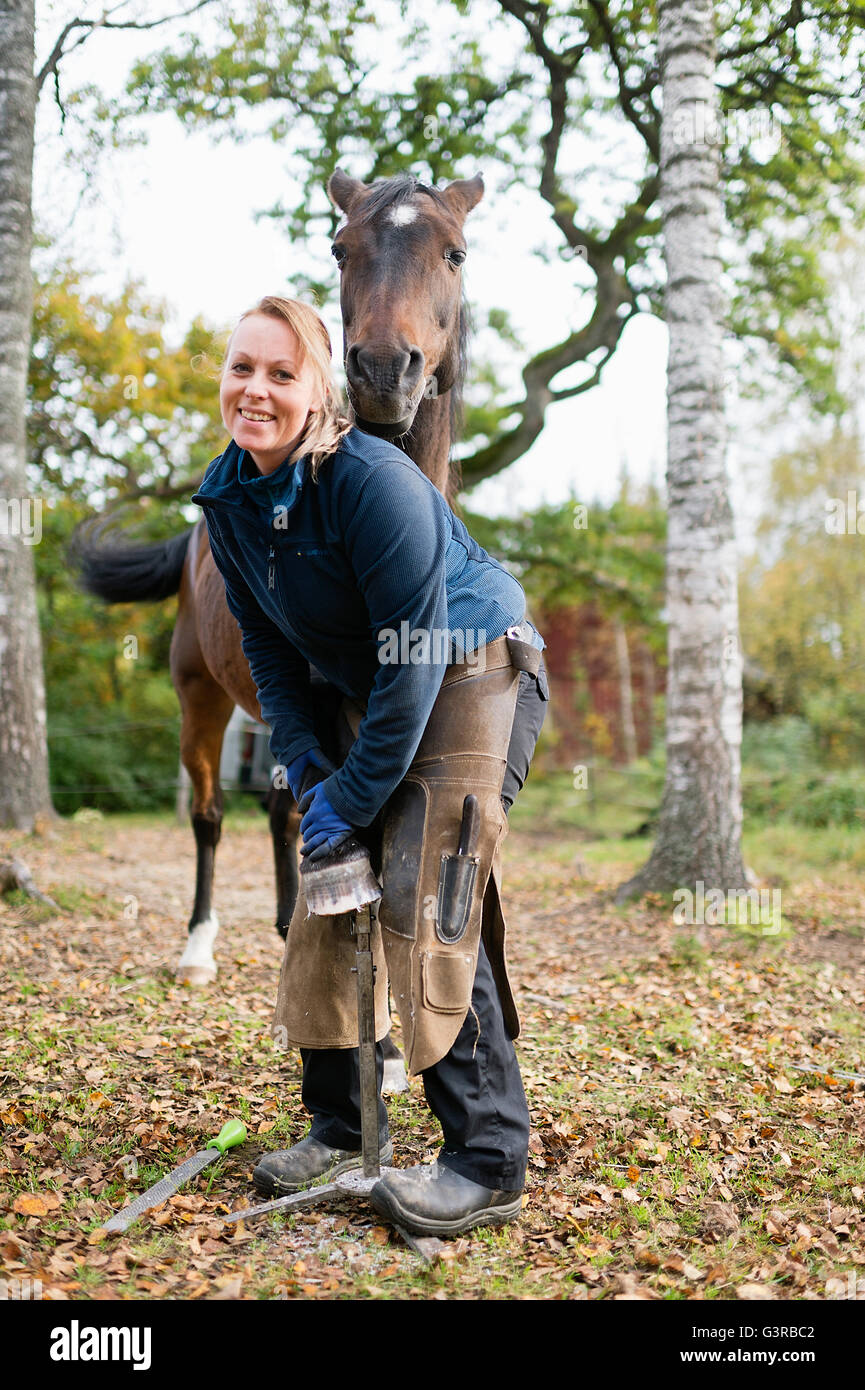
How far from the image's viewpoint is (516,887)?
303 inches

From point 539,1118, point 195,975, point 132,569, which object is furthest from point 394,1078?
point 132,569

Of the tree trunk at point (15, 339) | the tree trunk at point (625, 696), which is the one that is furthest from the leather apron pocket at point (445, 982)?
the tree trunk at point (625, 696)

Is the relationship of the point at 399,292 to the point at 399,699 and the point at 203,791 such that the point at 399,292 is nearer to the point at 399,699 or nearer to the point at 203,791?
the point at 399,699

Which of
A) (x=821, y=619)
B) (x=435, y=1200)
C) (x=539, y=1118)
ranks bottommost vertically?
(x=539, y=1118)

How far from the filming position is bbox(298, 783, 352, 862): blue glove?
87.0 inches

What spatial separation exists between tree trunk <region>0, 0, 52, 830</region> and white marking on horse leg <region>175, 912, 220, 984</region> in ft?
12.4

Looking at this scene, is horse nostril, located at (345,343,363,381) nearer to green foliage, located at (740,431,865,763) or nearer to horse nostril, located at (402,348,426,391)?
horse nostril, located at (402,348,426,391)

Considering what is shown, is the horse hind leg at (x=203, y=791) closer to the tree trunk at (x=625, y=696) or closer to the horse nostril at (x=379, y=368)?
the horse nostril at (x=379, y=368)

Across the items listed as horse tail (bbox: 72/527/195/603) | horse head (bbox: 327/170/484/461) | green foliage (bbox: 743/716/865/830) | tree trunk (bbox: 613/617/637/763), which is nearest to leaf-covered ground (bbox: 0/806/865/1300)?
horse tail (bbox: 72/527/195/603)

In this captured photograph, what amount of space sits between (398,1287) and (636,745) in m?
20.2

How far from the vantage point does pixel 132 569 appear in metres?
5.31

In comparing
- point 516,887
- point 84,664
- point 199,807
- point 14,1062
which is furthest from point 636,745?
point 14,1062

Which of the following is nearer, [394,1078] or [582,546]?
[394,1078]

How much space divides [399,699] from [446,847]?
374 mm
